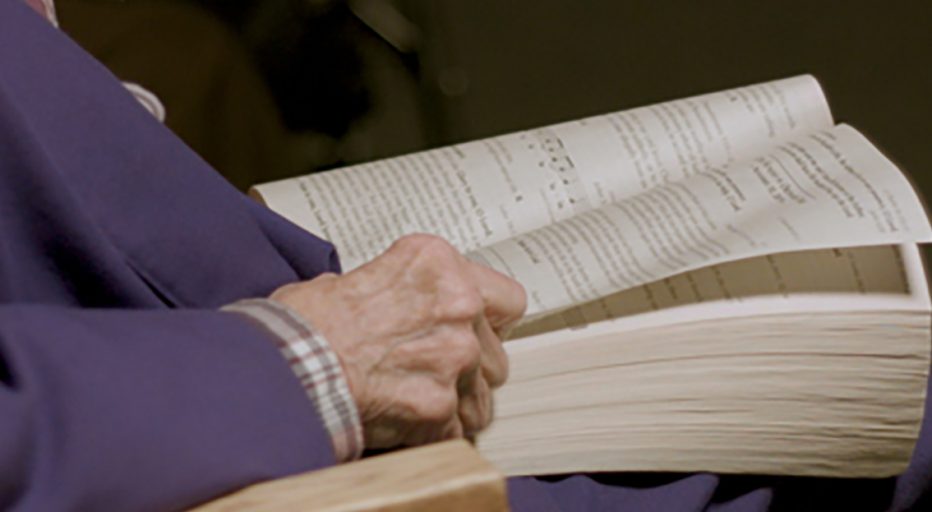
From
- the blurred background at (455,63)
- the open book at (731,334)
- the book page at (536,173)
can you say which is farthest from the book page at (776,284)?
the blurred background at (455,63)

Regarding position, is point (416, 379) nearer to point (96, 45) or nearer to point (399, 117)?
point (96, 45)

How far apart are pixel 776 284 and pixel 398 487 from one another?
0.89 feet

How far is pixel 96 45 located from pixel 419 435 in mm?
971

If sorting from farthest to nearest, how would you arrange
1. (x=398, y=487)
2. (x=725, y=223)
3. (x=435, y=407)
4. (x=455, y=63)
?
1. (x=455, y=63)
2. (x=725, y=223)
3. (x=435, y=407)
4. (x=398, y=487)

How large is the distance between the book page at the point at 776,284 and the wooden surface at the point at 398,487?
0.66ft

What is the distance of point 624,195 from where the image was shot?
0.72 m

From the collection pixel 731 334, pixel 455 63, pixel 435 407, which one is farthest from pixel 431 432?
pixel 455 63

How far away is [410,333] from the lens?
0.55 metres

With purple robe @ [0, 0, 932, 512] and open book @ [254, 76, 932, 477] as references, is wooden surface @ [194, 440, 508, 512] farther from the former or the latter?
open book @ [254, 76, 932, 477]

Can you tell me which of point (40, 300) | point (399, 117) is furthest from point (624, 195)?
point (399, 117)

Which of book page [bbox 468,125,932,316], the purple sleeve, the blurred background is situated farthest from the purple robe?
the blurred background

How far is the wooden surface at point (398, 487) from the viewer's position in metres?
0.39

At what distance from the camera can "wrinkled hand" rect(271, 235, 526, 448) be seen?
53cm

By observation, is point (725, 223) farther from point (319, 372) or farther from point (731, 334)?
point (319, 372)
